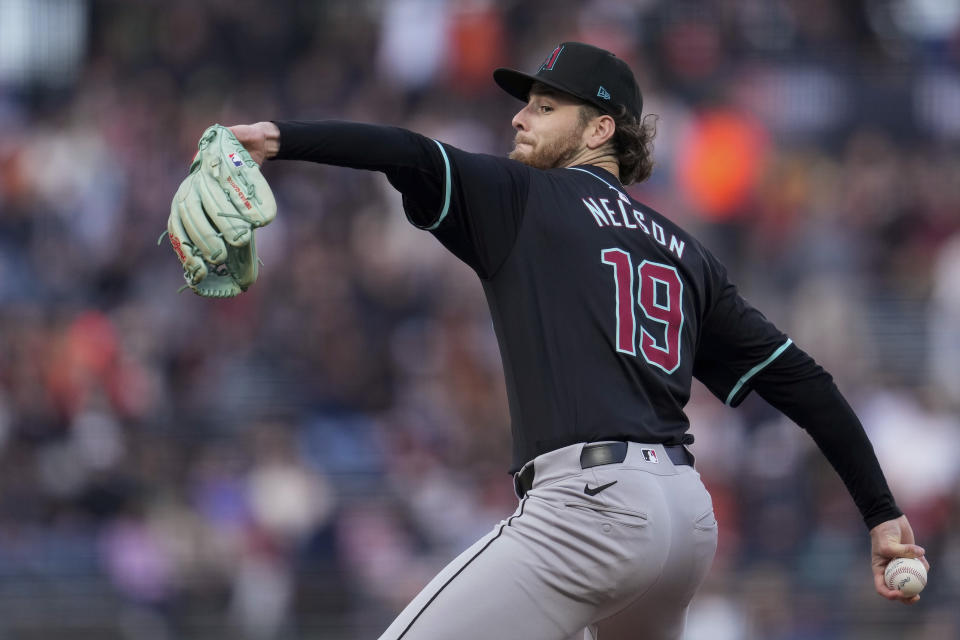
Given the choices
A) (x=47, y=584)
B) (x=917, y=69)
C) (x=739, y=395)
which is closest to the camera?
(x=739, y=395)

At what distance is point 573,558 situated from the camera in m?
3.44

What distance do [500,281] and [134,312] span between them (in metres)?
7.56

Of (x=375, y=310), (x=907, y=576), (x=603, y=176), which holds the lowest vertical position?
(x=375, y=310)

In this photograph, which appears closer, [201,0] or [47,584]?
[47,584]

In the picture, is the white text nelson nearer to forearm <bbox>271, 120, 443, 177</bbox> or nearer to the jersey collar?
the jersey collar

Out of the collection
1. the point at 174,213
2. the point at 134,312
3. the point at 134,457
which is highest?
the point at 174,213

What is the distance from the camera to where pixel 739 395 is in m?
4.16

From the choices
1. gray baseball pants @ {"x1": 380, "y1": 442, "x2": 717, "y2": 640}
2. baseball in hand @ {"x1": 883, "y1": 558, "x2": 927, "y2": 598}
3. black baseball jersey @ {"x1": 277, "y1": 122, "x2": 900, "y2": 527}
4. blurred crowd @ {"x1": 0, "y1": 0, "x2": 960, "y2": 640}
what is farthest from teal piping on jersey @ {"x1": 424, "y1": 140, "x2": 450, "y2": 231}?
blurred crowd @ {"x1": 0, "y1": 0, "x2": 960, "y2": 640}

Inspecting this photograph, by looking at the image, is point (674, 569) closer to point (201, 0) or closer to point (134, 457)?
point (134, 457)

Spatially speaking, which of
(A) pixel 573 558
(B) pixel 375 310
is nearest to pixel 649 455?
(A) pixel 573 558

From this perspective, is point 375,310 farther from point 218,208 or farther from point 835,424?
point 218,208

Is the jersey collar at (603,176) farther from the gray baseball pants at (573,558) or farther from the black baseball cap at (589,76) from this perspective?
the gray baseball pants at (573,558)

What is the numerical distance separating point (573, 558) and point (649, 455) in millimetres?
349

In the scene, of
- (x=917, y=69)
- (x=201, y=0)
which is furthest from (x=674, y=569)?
(x=201, y=0)
